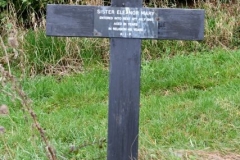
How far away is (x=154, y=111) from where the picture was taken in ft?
15.3

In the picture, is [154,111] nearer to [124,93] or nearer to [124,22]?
[124,93]

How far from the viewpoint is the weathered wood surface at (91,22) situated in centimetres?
313

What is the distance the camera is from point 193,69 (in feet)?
19.4

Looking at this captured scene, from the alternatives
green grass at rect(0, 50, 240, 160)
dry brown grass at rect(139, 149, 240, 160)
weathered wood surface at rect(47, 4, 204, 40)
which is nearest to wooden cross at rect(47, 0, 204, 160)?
weathered wood surface at rect(47, 4, 204, 40)

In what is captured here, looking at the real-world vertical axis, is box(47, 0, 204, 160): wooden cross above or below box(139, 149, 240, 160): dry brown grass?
above

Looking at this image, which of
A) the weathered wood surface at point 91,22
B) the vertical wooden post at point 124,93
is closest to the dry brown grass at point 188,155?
the vertical wooden post at point 124,93

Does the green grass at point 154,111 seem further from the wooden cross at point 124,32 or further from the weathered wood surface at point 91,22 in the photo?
the weathered wood surface at point 91,22

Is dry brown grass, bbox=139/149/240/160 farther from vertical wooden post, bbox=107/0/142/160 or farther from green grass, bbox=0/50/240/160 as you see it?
vertical wooden post, bbox=107/0/142/160

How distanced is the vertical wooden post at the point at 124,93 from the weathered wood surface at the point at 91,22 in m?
0.17

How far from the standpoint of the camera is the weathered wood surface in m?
3.13

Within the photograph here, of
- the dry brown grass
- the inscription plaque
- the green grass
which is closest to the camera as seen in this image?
the inscription plaque

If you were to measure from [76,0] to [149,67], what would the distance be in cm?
161

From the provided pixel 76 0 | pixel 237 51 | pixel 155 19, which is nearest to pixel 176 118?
pixel 155 19

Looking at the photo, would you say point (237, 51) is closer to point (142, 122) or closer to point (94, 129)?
point (142, 122)
